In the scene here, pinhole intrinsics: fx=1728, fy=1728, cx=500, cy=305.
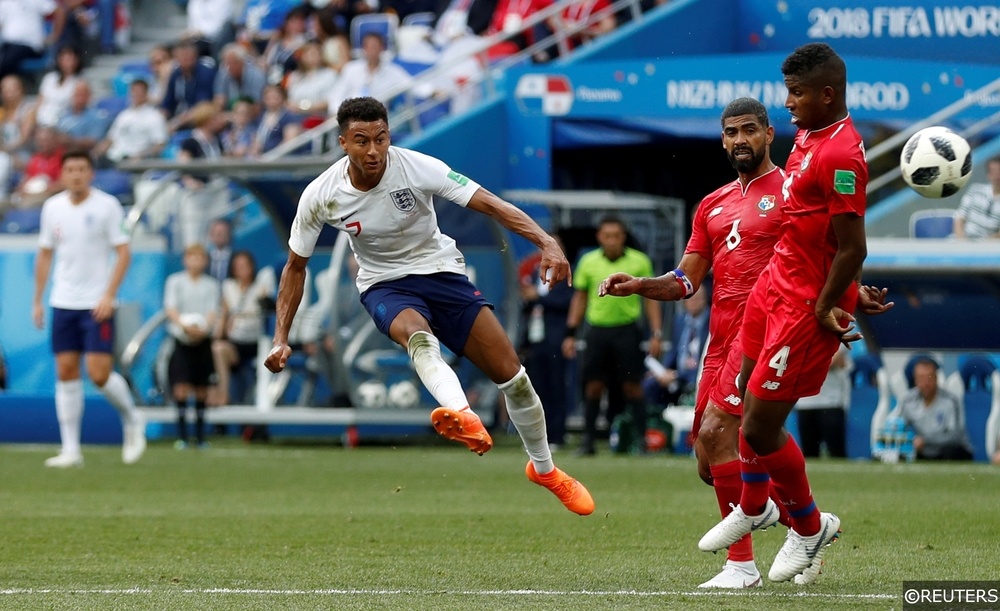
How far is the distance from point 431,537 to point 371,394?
863cm

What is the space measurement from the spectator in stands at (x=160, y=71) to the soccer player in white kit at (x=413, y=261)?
15.3 m

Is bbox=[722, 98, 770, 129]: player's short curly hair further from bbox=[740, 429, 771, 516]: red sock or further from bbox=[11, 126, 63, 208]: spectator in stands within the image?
bbox=[11, 126, 63, 208]: spectator in stands

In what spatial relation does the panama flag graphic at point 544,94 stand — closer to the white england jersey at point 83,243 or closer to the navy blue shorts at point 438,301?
the white england jersey at point 83,243

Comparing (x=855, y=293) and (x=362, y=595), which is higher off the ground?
(x=855, y=293)

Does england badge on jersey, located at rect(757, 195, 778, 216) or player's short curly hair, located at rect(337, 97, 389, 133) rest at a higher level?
player's short curly hair, located at rect(337, 97, 389, 133)

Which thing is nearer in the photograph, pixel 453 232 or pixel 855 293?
pixel 855 293

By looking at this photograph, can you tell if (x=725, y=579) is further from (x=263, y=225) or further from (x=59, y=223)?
(x=263, y=225)

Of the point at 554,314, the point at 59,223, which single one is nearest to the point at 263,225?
the point at 554,314

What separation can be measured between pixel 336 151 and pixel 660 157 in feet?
14.0

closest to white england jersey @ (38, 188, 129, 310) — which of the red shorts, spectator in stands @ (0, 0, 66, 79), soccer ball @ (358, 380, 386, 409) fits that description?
soccer ball @ (358, 380, 386, 409)

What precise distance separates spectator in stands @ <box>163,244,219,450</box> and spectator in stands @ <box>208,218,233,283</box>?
263 millimetres

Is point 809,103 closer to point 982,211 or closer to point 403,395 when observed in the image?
point 982,211

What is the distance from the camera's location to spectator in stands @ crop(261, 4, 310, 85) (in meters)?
23.0

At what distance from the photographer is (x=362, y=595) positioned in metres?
6.96
